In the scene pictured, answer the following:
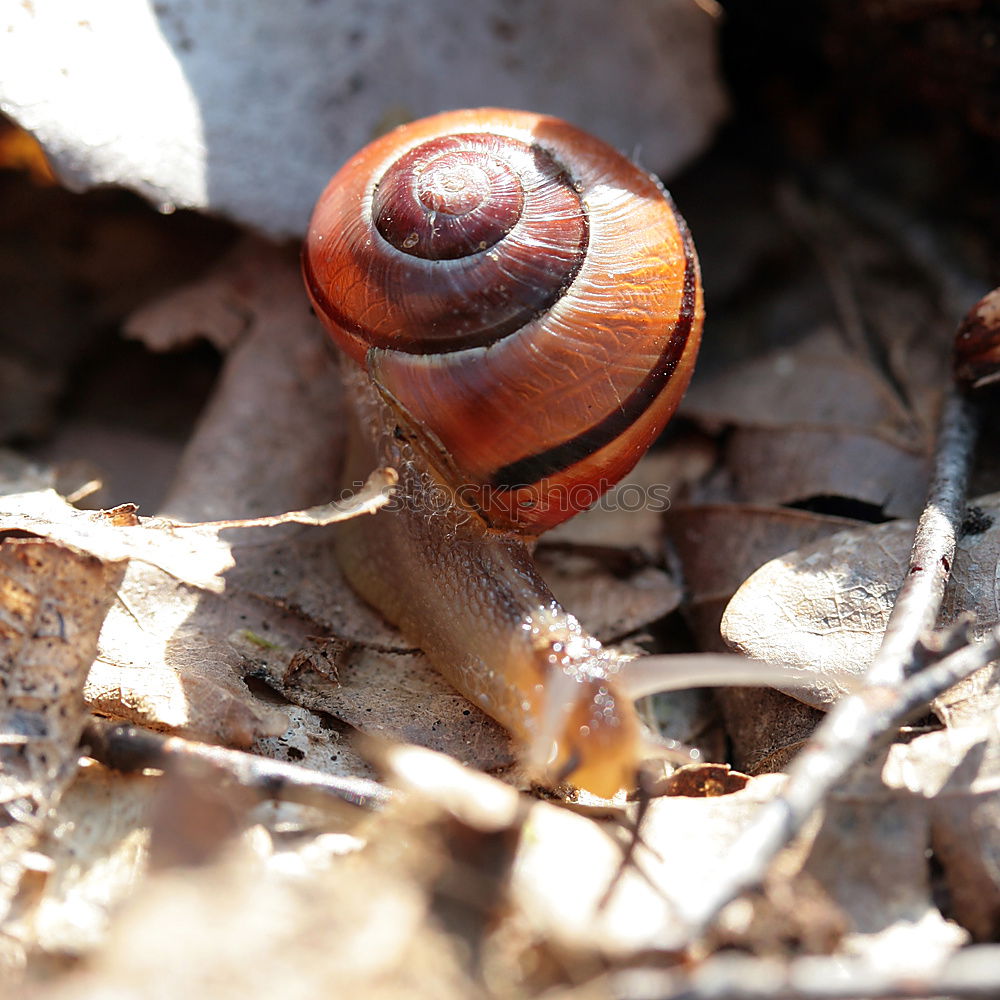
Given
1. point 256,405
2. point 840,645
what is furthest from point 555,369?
point 256,405

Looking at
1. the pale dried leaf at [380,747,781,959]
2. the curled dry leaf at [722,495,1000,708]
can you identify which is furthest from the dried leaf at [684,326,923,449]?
the pale dried leaf at [380,747,781,959]

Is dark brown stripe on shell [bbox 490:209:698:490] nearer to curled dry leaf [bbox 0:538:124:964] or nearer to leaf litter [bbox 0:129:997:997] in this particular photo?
leaf litter [bbox 0:129:997:997]

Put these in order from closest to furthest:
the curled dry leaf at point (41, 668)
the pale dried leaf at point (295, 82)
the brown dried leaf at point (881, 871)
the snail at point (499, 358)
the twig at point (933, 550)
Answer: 1. the brown dried leaf at point (881, 871)
2. the curled dry leaf at point (41, 668)
3. the twig at point (933, 550)
4. the snail at point (499, 358)
5. the pale dried leaf at point (295, 82)

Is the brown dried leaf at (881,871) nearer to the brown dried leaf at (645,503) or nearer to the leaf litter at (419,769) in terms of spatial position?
the leaf litter at (419,769)

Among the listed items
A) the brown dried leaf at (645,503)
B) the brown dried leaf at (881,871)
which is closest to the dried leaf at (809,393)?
the brown dried leaf at (645,503)

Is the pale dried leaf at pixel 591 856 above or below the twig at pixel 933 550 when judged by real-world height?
below

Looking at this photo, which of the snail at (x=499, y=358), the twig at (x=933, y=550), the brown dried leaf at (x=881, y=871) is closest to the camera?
the brown dried leaf at (x=881, y=871)
